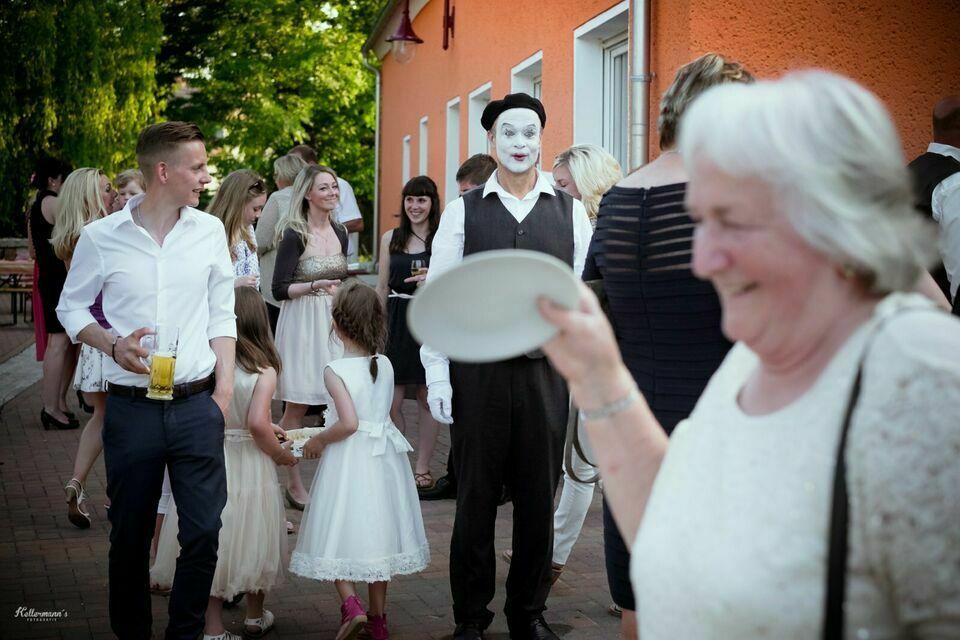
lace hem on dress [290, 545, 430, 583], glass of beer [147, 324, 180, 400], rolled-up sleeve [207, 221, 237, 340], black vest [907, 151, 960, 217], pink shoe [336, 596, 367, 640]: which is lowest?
pink shoe [336, 596, 367, 640]

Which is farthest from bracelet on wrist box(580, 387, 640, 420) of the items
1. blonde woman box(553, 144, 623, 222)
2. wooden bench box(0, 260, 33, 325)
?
wooden bench box(0, 260, 33, 325)

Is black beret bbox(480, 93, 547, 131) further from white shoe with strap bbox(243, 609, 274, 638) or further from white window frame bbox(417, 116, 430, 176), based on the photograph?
white window frame bbox(417, 116, 430, 176)

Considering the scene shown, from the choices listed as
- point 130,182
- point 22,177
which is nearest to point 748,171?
point 130,182

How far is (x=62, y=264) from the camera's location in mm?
9641

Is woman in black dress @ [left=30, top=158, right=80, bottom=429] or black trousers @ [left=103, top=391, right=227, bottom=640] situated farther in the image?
woman in black dress @ [left=30, top=158, right=80, bottom=429]

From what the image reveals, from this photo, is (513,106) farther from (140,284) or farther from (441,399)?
(140,284)

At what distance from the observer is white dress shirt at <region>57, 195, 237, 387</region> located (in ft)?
13.8

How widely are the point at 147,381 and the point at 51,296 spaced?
6049 millimetres

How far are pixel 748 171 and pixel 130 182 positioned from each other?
8.02 meters

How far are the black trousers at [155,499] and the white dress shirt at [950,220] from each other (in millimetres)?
3591

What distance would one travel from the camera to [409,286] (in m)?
8.09

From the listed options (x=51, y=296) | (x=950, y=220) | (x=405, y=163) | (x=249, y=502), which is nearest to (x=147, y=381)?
(x=249, y=502)

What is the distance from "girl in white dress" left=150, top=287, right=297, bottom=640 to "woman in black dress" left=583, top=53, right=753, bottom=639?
6.63ft

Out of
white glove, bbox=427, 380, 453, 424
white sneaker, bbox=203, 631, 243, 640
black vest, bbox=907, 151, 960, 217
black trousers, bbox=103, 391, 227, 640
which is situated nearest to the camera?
black trousers, bbox=103, 391, 227, 640
